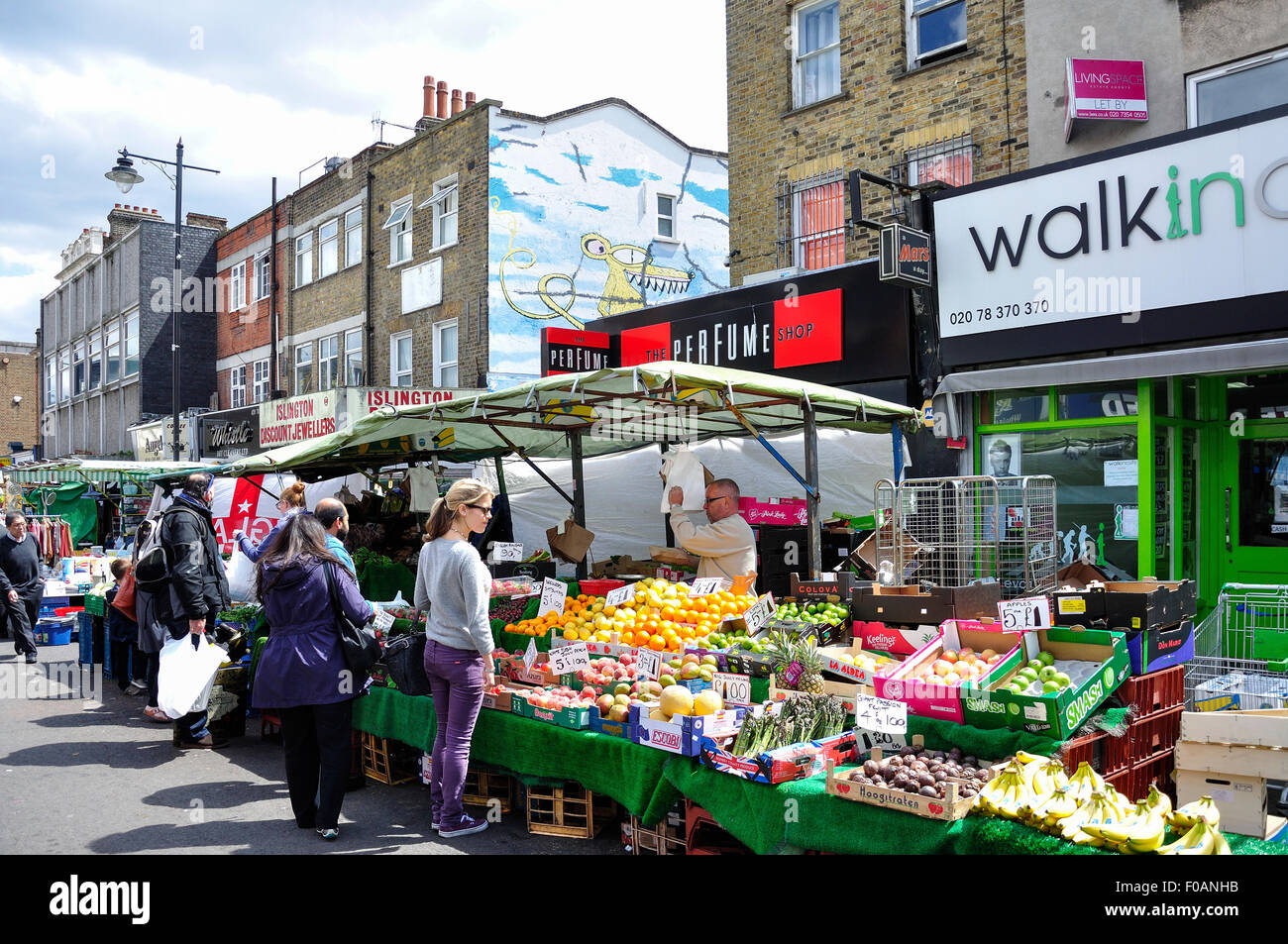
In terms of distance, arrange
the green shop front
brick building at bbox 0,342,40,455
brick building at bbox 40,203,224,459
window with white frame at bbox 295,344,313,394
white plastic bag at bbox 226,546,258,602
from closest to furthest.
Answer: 1. the green shop front
2. white plastic bag at bbox 226,546,258,602
3. window with white frame at bbox 295,344,313,394
4. brick building at bbox 40,203,224,459
5. brick building at bbox 0,342,40,455

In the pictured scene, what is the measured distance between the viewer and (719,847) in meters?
4.91

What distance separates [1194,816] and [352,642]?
4.29 m

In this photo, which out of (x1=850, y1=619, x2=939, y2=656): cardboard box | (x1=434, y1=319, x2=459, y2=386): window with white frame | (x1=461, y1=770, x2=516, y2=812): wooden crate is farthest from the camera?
(x1=434, y1=319, x2=459, y2=386): window with white frame

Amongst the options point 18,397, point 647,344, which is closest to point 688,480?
point 647,344

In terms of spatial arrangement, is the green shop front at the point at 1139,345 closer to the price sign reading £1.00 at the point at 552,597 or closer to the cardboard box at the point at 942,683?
the cardboard box at the point at 942,683

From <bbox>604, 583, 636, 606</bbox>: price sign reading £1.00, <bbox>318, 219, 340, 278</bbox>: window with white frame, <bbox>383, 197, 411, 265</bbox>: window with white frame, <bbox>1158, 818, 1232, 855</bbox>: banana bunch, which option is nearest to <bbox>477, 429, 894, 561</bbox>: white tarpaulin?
<bbox>604, 583, 636, 606</bbox>: price sign reading £1.00

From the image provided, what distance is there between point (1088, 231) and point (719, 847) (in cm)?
751

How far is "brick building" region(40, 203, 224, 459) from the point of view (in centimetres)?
3188

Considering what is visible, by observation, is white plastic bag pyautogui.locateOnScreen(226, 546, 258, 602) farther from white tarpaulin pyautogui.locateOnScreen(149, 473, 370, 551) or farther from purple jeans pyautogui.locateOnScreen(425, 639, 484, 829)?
purple jeans pyautogui.locateOnScreen(425, 639, 484, 829)

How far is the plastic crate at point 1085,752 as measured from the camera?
179 inches

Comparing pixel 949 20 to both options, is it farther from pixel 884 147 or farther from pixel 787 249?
pixel 787 249

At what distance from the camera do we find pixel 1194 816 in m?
3.58

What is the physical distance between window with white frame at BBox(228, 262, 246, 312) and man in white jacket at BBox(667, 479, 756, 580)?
25.4 m
